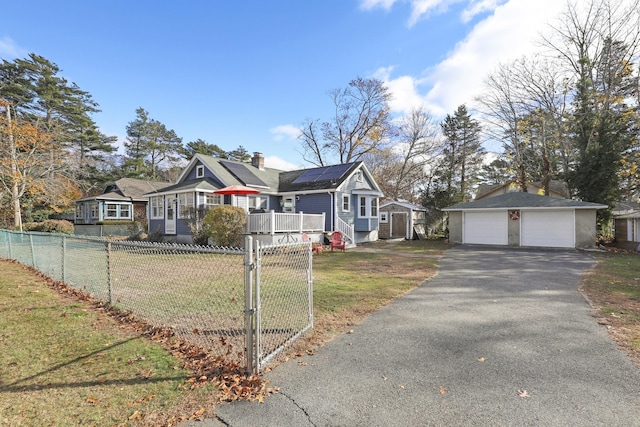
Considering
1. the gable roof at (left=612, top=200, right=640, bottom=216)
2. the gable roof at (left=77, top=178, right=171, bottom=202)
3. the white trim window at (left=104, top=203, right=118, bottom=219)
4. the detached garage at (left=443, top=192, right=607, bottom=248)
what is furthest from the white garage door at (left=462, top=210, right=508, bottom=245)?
the white trim window at (left=104, top=203, right=118, bottom=219)

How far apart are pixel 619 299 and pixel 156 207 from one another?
22231 mm

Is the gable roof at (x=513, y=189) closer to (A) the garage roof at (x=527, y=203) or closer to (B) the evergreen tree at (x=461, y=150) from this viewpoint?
(B) the evergreen tree at (x=461, y=150)

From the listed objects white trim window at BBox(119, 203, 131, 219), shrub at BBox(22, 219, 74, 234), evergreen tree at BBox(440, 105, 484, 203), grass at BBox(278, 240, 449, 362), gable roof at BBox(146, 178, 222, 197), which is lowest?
grass at BBox(278, 240, 449, 362)

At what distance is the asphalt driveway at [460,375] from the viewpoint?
8.57 ft

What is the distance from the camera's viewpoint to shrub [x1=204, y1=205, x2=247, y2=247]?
1434 centimetres

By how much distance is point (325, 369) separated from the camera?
3451 mm

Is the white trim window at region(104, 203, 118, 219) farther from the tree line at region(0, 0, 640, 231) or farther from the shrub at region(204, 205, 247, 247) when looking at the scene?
the shrub at region(204, 205, 247, 247)

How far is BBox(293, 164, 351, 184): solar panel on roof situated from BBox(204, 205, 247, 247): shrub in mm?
7230

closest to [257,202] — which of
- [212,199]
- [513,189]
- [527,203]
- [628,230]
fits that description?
[212,199]

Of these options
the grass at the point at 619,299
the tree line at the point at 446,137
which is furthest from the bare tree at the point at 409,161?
the grass at the point at 619,299

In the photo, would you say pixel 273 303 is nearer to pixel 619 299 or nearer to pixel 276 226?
pixel 619 299

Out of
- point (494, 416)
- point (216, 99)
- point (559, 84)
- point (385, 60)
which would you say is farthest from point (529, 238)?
A: point (216, 99)

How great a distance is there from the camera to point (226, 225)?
14.3 metres

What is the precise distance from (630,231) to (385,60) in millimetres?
16757
